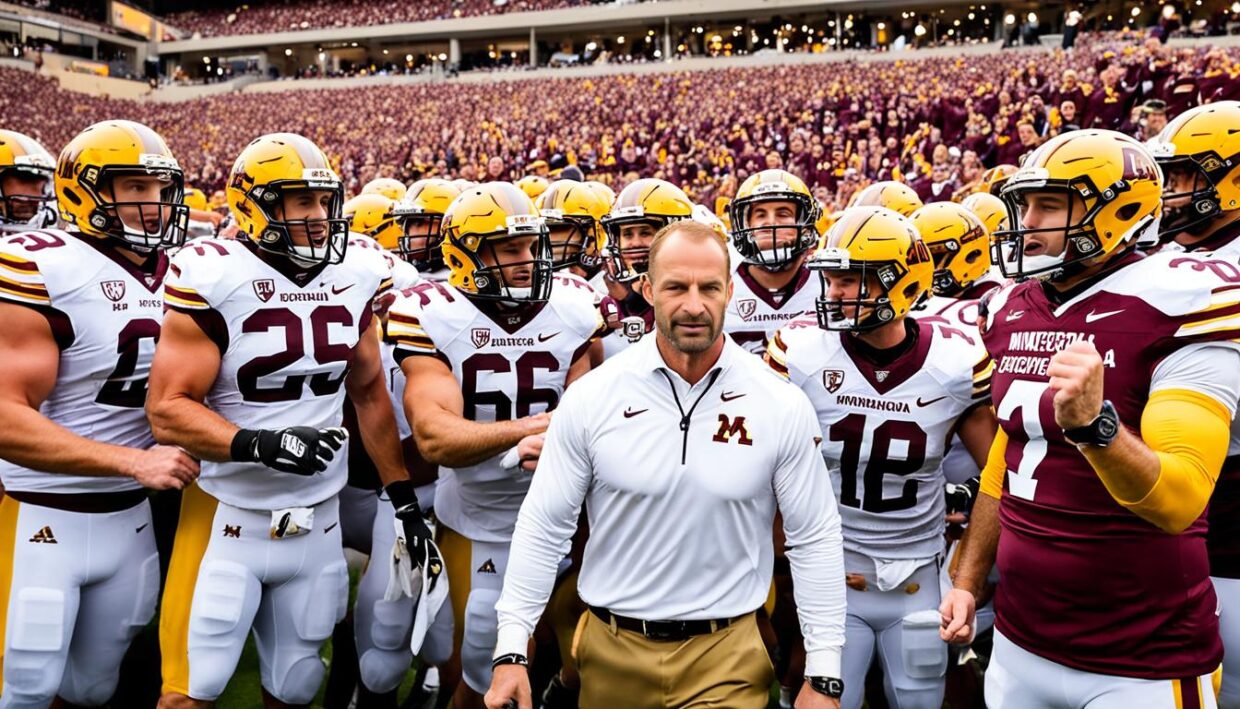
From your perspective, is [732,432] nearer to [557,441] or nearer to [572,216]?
[557,441]

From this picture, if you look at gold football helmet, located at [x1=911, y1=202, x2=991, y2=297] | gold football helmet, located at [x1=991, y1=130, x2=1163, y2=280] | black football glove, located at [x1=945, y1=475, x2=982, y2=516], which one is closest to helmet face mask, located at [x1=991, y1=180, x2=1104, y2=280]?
gold football helmet, located at [x1=991, y1=130, x2=1163, y2=280]

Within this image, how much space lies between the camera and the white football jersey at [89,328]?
312 cm

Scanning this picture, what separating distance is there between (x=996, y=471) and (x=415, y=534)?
2.08m

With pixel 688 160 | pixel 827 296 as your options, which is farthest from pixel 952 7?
pixel 827 296

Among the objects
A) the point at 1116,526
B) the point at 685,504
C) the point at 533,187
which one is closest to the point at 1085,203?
the point at 1116,526

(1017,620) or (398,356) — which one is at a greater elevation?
(398,356)

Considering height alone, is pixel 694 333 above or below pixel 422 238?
below

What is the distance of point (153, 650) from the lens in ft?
14.0

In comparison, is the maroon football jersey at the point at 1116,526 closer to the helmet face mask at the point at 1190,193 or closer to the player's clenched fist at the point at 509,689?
the helmet face mask at the point at 1190,193

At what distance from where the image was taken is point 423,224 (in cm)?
582

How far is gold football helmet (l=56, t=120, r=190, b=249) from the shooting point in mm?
3363

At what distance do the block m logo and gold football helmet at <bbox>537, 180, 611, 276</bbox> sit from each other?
8.27 ft

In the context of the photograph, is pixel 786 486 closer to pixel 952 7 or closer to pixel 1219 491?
pixel 1219 491

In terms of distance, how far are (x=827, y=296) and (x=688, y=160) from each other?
55.3ft
